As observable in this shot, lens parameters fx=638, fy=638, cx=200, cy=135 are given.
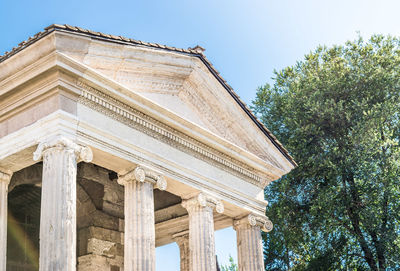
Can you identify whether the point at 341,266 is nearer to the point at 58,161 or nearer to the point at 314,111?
the point at 314,111

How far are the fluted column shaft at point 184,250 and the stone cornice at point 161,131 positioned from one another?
2.44 meters

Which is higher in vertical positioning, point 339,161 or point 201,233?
point 339,161

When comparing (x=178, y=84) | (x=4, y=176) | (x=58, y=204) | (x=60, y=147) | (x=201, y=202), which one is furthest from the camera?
(x=178, y=84)

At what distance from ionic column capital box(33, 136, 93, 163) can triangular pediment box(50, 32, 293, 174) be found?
5.18 feet

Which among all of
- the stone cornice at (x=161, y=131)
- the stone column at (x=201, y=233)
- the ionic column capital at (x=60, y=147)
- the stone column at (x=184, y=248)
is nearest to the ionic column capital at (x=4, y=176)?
the ionic column capital at (x=60, y=147)

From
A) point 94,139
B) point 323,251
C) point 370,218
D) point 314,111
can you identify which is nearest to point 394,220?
point 370,218

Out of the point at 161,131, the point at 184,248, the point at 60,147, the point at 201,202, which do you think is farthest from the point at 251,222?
the point at 60,147

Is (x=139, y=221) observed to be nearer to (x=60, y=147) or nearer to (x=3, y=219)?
(x=60, y=147)

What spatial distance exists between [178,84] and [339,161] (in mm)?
9260

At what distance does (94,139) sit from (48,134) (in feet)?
3.19

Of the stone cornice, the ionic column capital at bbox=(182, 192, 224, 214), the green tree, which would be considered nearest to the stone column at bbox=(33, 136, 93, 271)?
the stone cornice

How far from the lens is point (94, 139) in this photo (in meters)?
12.1

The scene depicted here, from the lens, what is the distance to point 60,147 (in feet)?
37.0

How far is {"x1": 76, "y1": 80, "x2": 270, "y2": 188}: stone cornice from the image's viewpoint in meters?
12.4
